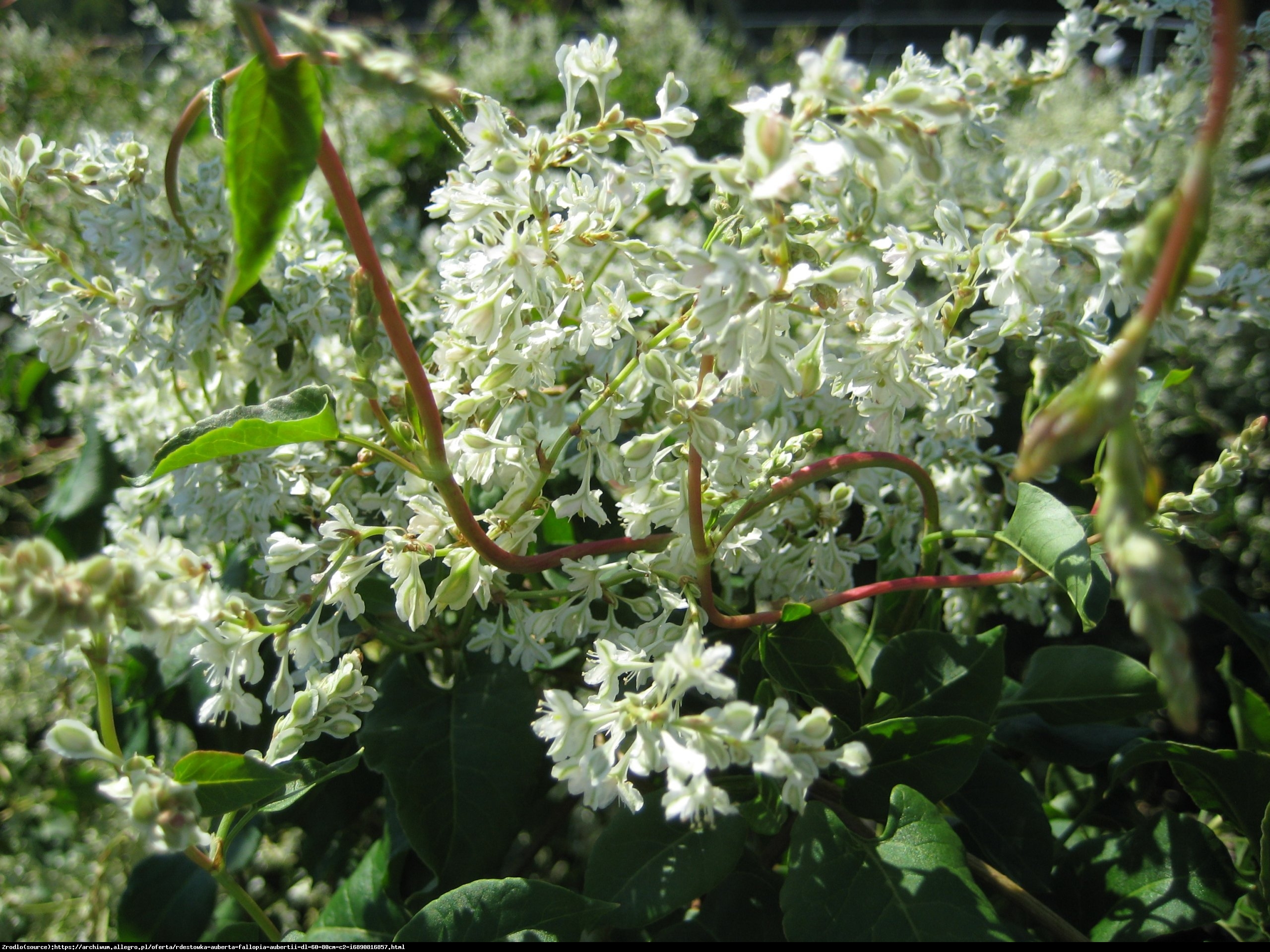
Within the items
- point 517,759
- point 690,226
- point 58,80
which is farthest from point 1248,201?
point 58,80

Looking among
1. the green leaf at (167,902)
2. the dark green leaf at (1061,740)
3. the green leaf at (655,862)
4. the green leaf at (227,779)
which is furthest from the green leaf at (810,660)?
the green leaf at (167,902)

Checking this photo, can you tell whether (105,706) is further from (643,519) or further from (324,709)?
(643,519)

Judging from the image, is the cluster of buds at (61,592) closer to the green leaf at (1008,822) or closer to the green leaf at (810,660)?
the green leaf at (810,660)

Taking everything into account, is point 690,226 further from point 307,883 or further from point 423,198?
point 307,883

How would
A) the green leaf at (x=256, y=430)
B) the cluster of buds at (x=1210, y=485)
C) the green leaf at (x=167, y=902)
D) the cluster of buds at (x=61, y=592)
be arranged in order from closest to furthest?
the cluster of buds at (x=61, y=592) < the green leaf at (x=256, y=430) < the cluster of buds at (x=1210, y=485) < the green leaf at (x=167, y=902)

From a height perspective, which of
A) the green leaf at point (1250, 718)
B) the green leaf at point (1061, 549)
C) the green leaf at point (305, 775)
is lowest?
the green leaf at point (1250, 718)

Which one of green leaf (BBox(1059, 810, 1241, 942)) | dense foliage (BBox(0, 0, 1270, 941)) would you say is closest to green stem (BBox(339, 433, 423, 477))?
dense foliage (BBox(0, 0, 1270, 941))

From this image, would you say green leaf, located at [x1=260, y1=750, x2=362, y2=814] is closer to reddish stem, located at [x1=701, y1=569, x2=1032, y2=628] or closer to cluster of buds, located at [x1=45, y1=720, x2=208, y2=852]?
cluster of buds, located at [x1=45, y1=720, x2=208, y2=852]
